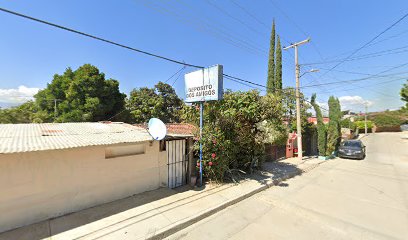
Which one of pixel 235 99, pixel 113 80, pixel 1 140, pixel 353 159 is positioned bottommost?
pixel 353 159

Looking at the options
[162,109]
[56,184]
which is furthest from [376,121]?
[56,184]

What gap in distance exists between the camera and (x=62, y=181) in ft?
17.1

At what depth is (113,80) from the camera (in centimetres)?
2228

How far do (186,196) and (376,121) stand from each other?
206 ft

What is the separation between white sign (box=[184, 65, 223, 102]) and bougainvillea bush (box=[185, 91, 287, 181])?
588mm

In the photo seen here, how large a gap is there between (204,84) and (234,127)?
2.35 m

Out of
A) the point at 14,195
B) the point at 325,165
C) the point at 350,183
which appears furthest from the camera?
the point at 325,165

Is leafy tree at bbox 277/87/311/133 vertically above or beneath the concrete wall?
above

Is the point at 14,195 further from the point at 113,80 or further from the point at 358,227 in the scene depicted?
the point at 113,80

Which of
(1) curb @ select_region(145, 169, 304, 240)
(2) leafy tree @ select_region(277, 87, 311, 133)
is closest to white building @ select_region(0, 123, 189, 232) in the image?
(1) curb @ select_region(145, 169, 304, 240)

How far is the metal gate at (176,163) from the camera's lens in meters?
7.49

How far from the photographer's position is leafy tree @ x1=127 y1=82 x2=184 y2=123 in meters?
27.5

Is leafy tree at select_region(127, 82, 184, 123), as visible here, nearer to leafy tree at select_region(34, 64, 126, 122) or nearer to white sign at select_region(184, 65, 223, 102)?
leafy tree at select_region(34, 64, 126, 122)

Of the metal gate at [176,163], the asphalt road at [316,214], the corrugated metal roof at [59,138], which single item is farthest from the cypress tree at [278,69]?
the corrugated metal roof at [59,138]
